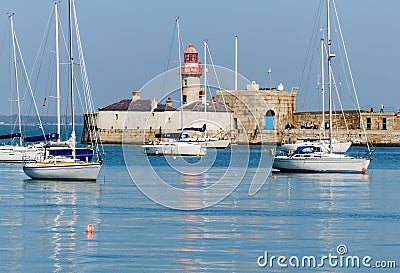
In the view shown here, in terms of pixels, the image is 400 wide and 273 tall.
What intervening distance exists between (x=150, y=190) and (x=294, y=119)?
5944 cm

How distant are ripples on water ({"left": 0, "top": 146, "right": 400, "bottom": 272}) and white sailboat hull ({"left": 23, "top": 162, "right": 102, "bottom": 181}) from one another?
0.40 meters

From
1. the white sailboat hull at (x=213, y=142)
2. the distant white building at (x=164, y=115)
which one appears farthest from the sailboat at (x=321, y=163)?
the distant white building at (x=164, y=115)

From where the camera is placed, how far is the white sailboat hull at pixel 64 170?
129ft

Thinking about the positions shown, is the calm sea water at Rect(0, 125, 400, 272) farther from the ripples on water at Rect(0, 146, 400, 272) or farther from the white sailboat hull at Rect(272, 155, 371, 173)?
the white sailboat hull at Rect(272, 155, 371, 173)

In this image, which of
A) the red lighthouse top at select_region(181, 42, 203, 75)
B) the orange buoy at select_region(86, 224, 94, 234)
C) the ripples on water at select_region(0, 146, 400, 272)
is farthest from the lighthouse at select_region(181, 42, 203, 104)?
the orange buoy at select_region(86, 224, 94, 234)

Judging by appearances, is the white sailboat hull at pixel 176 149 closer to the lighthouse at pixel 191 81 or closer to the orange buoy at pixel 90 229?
the lighthouse at pixel 191 81

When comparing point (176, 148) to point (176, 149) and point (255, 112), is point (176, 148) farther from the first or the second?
point (255, 112)

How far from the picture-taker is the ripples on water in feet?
68.3

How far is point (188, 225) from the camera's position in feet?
86.3

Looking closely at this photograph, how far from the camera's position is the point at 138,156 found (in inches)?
2813

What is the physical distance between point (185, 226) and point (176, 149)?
45.8 meters

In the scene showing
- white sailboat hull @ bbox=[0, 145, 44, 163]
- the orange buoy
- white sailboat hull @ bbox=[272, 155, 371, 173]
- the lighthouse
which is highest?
the lighthouse

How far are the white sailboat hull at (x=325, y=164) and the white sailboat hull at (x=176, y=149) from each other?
2278cm

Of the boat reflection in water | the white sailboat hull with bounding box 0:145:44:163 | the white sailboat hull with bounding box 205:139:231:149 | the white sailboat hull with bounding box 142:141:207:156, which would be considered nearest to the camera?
the boat reflection in water
